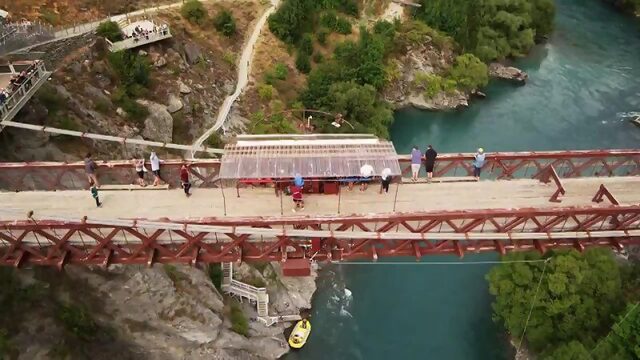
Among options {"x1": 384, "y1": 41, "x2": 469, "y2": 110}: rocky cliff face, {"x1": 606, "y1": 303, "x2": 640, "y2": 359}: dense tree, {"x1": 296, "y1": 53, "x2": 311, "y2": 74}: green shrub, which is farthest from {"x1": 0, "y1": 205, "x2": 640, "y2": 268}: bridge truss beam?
{"x1": 384, "y1": 41, "x2": 469, "y2": 110}: rocky cliff face

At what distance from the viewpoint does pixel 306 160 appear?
2298 cm

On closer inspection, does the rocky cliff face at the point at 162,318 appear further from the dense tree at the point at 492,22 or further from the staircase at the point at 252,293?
the dense tree at the point at 492,22

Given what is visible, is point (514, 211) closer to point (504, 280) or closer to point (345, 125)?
point (504, 280)

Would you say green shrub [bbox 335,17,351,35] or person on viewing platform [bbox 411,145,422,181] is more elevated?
person on viewing platform [bbox 411,145,422,181]

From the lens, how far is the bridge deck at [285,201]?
22766mm

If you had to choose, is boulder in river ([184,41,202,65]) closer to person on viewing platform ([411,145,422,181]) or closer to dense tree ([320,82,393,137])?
dense tree ([320,82,393,137])

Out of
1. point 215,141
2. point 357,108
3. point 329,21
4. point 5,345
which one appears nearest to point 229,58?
point 215,141

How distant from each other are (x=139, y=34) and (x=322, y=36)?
20737 millimetres

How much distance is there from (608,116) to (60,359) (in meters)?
54.7

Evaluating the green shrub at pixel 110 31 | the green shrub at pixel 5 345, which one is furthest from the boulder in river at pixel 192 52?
the green shrub at pixel 5 345

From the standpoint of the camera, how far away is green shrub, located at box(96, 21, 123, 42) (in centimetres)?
4216

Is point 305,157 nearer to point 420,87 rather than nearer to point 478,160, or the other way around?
point 478,160

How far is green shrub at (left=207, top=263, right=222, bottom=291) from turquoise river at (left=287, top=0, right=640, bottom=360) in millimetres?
6764

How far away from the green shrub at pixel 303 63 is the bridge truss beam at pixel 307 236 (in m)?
36.5
